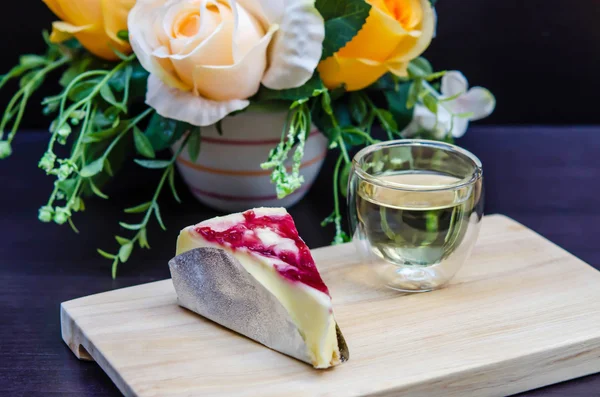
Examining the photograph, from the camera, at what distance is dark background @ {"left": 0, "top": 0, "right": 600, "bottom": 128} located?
1330 mm

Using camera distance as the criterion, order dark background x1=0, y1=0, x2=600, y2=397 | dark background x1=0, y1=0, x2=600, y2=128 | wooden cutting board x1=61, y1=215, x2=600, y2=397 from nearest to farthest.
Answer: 1. wooden cutting board x1=61, y1=215, x2=600, y2=397
2. dark background x1=0, y1=0, x2=600, y2=397
3. dark background x1=0, y1=0, x2=600, y2=128

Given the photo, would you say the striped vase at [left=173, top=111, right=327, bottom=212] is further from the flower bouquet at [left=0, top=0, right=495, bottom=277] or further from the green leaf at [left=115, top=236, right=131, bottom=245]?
the green leaf at [left=115, top=236, right=131, bottom=245]

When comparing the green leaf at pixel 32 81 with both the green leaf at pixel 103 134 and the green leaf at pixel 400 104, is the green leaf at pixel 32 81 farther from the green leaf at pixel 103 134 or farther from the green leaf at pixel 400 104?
the green leaf at pixel 400 104

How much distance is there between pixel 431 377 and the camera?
67 centimetres

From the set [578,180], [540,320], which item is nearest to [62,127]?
[540,320]

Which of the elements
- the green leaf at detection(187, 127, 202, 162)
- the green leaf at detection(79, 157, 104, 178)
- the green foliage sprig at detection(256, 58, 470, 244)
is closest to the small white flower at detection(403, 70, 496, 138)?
the green foliage sprig at detection(256, 58, 470, 244)

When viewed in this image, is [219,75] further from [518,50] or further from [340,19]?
[518,50]

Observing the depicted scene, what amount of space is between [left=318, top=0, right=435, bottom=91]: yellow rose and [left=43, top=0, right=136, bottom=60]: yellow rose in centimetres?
21

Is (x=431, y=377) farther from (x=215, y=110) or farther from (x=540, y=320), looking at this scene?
(x=215, y=110)

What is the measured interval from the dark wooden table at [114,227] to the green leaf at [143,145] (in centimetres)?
11

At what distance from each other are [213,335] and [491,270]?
284 mm

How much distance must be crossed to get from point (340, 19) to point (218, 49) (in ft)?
0.40

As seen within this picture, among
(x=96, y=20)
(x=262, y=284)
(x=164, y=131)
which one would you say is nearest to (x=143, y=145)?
(x=164, y=131)

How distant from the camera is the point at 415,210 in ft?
2.56
